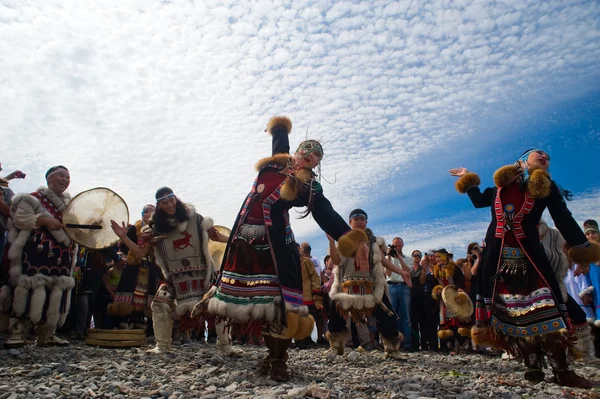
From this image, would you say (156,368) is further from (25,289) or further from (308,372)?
(25,289)

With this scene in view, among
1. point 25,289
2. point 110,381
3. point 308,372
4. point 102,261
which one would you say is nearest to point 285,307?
point 308,372

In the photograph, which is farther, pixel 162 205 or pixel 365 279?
pixel 365 279

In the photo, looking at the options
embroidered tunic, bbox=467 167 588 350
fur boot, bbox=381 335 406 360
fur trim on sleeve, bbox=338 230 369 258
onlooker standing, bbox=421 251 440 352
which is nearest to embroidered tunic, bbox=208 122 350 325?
fur trim on sleeve, bbox=338 230 369 258

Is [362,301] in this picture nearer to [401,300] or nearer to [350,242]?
[401,300]

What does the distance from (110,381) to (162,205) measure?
2569 millimetres

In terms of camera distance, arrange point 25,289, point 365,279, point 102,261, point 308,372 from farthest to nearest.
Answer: point 102,261 → point 365,279 → point 25,289 → point 308,372

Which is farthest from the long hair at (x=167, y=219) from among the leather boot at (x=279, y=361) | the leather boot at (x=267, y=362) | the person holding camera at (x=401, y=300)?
the person holding camera at (x=401, y=300)

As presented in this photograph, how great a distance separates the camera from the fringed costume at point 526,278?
4.12 metres

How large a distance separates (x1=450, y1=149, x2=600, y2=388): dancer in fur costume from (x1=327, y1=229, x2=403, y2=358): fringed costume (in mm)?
2307

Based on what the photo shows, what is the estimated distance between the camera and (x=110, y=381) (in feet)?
13.0

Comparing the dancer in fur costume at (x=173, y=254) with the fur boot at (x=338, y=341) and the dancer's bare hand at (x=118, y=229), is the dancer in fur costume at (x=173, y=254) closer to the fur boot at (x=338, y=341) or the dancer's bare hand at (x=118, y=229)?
the dancer's bare hand at (x=118, y=229)

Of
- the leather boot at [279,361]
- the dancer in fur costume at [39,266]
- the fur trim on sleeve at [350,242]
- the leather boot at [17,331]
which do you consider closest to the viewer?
the fur trim on sleeve at [350,242]

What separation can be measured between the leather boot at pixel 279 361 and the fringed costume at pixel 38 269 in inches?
139

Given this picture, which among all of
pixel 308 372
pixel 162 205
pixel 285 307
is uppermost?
pixel 162 205
